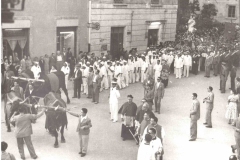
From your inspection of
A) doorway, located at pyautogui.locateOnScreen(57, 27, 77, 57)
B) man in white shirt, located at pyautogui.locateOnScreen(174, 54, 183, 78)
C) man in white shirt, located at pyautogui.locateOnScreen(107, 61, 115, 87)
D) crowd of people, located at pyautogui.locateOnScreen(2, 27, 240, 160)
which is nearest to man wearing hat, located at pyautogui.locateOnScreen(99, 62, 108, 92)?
crowd of people, located at pyautogui.locateOnScreen(2, 27, 240, 160)

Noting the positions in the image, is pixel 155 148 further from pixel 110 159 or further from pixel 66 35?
pixel 66 35

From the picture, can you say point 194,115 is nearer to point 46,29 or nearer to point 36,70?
point 36,70

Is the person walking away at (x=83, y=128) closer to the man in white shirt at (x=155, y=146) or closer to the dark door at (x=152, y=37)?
the man in white shirt at (x=155, y=146)

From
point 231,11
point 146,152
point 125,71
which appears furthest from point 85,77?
point 231,11

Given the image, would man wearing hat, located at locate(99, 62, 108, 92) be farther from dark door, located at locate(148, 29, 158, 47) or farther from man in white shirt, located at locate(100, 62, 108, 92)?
dark door, located at locate(148, 29, 158, 47)

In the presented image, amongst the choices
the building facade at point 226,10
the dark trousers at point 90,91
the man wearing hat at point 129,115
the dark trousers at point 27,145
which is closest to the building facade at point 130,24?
the dark trousers at point 90,91

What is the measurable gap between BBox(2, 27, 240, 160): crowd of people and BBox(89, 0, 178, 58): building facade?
1228mm

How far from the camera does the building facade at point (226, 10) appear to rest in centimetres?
3697

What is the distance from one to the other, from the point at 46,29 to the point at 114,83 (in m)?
8.04

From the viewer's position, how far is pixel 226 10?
37.5 metres

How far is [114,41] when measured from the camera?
955 inches

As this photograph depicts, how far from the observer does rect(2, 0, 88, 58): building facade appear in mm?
18391

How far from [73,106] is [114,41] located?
1020 cm

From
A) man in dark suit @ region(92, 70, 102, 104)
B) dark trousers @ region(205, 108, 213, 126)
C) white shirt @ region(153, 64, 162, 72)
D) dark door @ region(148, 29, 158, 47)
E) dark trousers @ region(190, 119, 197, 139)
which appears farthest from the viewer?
dark door @ region(148, 29, 158, 47)
